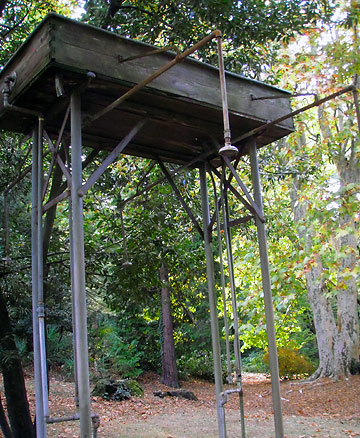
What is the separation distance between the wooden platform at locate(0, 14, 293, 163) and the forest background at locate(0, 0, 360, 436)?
1.92 feet

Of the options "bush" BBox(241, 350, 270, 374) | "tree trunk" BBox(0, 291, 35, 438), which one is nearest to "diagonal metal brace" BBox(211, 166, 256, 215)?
"tree trunk" BBox(0, 291, 35, 438)

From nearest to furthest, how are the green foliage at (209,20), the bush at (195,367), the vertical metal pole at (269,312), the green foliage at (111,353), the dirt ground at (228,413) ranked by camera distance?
the vertical metal pole at (269,312) → the green foliage at (209,20) → the dirt ground at (228,413) → the green foliage at (111,353) → the bush at (195,367)

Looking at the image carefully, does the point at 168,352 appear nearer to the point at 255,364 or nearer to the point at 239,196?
the point at 255,364

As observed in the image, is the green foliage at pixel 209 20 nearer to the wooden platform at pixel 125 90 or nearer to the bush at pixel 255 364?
the wooden platform at pixel 125 90

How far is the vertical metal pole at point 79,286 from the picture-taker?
3334 mm

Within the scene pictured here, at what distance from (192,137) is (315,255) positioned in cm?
646

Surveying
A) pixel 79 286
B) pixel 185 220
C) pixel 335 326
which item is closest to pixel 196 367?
pixel 335 326

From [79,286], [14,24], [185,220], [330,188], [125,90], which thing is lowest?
[79,286]

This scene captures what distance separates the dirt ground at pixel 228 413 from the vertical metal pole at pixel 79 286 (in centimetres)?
445

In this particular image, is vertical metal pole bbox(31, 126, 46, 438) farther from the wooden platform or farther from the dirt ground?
the dirt ground

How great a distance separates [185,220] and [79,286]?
5622mm

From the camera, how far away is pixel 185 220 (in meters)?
9.02

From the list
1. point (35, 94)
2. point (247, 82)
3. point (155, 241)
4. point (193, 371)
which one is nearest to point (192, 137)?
point (247, 82)

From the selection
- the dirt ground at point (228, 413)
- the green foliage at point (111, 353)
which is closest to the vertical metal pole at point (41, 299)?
the dirt ground at point (228, 413)
